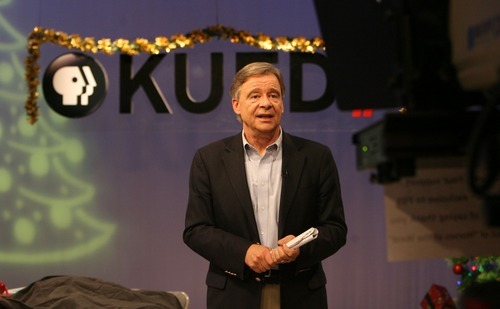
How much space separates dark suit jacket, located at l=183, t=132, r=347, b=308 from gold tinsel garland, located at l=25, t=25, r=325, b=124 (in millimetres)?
2558

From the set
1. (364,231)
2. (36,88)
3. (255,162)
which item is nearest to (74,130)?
(36,88)

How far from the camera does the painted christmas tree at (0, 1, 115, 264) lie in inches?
209

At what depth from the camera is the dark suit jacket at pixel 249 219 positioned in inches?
99.5

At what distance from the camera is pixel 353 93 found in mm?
1307

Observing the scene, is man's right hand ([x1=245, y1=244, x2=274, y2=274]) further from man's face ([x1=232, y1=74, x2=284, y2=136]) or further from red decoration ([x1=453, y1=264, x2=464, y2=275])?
red decoration ([x1=453, y1=264, x2=464, y2=275])

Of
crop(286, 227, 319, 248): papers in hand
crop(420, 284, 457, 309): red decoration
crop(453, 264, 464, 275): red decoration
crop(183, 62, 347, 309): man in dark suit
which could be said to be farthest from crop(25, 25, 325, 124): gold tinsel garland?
crop(286, 227, 319, 248): papers in hand

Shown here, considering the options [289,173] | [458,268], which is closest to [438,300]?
[289,173]

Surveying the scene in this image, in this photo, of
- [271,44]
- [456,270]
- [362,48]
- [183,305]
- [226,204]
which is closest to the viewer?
[362,48]

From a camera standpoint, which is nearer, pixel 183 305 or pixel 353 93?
pixel 353 93

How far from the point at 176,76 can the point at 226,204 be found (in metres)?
2.87

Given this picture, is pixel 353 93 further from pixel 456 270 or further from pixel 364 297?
pixel 364 297

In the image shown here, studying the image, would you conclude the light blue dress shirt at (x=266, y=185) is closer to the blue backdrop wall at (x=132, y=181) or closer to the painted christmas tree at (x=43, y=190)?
the blue backdrop wall at (x=132, y=181)

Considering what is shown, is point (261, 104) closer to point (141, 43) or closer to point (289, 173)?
point (289, 173)

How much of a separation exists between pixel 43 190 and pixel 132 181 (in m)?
0.71
